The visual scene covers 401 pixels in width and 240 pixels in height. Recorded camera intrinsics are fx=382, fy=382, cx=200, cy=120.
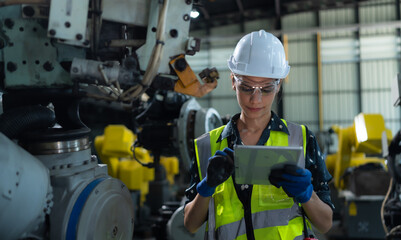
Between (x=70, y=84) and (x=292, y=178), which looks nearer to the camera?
(x=292, y=178)

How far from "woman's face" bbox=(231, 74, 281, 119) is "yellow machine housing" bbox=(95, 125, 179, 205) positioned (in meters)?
2.74

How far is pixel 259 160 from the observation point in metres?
1.27

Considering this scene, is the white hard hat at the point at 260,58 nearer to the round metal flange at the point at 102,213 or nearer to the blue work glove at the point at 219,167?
the blue work glove at the point at 219,167

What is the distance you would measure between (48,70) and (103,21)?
1.14ft

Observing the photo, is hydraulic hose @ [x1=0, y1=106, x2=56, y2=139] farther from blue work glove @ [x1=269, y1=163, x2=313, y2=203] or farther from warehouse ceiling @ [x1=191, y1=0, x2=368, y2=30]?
warehouse ceiling @ [x1=191, y1=0, x2=368, y2=30]

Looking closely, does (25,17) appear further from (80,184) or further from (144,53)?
(80,184)

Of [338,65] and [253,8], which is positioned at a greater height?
[253,8]

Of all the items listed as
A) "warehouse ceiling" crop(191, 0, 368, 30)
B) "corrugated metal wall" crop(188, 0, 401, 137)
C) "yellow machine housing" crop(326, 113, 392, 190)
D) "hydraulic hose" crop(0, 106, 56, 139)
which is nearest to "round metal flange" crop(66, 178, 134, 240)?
"hydraulic hose" crop(0, 106, 56, 139)

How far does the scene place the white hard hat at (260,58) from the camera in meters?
1.53

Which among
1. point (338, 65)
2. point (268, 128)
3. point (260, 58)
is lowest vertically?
point (268, 128)

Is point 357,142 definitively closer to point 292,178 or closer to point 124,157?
point 124,157

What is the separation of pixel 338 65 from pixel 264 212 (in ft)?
38.0

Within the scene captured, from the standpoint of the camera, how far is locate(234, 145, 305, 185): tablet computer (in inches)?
48.7

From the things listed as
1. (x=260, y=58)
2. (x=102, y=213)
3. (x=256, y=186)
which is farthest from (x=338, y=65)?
(x=102, y=213)
